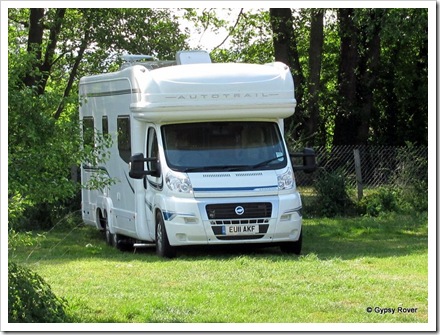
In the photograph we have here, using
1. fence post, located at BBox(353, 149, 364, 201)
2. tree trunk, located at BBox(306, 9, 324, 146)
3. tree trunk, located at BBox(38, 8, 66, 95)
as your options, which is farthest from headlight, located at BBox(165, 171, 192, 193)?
tree trunk, located at BBox(306, 9, 324, 146)

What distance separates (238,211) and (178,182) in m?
0.95

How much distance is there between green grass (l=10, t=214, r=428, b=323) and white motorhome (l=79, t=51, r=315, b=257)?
40 centimetres

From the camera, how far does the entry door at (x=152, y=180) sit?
50.2ft

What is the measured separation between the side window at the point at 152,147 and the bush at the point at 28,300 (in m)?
5.95

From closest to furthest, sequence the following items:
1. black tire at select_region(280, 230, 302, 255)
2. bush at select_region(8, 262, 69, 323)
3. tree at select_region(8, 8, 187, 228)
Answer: bush at select_region(8, 262, 69, 323), tree at select_region(8, 8, 187, 228), black tire at select_region(280, 230, 302, 255)

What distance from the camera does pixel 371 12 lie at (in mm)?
22094

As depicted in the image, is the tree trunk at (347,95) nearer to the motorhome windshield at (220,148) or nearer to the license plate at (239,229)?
the motorhome windshield at (220,148)

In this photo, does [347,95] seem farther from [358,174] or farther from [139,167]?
[139,167]

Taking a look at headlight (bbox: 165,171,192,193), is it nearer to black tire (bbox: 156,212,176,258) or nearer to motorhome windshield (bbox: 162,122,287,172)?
motorhome windshield (bbox: 162,122,287,172)

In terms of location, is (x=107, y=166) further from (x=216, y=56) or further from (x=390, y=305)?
(x=216, y=56)

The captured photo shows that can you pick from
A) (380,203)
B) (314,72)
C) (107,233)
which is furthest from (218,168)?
(314,72)

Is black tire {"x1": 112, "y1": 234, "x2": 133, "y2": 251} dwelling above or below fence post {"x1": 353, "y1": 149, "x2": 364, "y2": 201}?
below

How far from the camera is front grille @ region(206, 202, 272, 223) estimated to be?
1458cm

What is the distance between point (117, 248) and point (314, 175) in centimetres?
706
